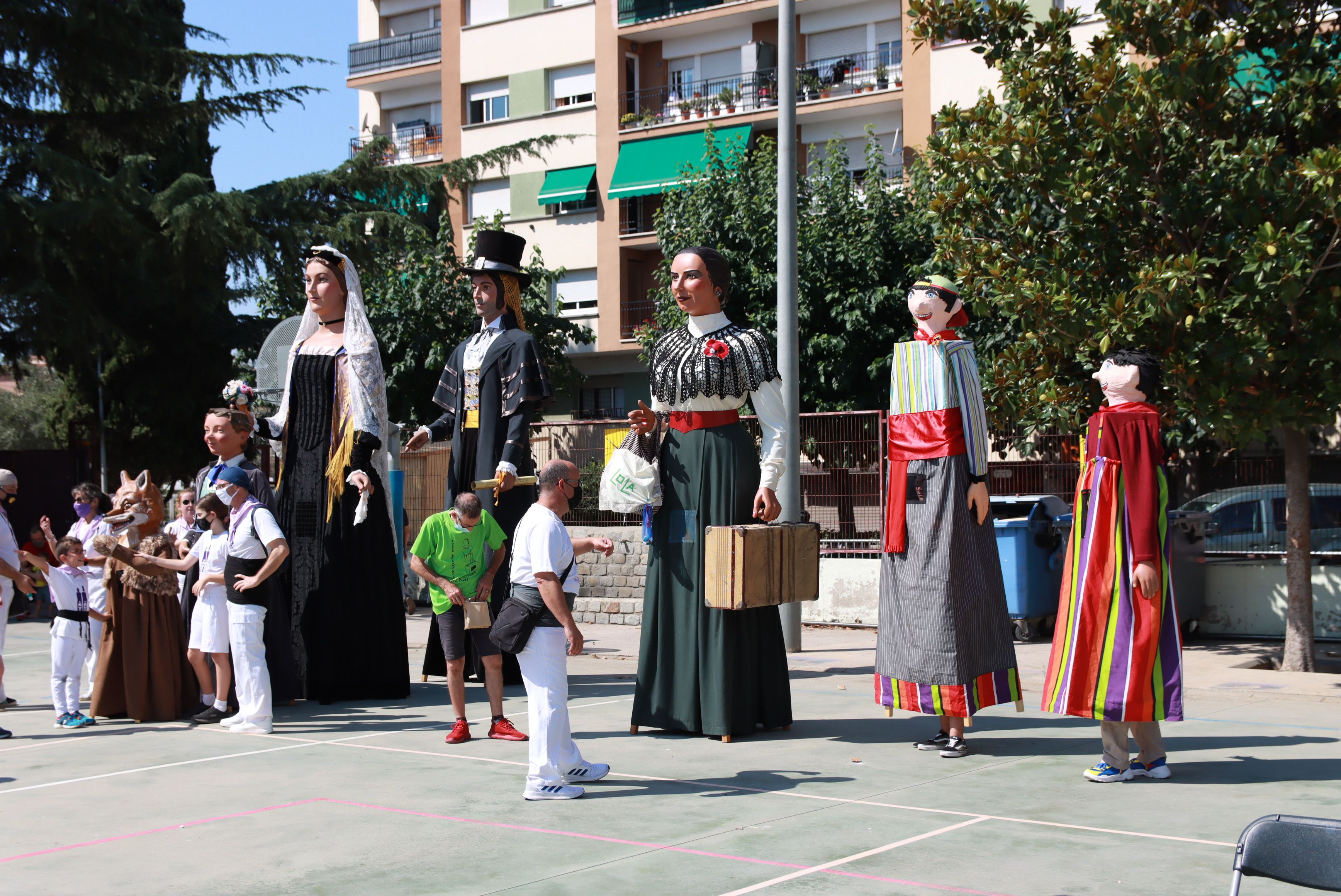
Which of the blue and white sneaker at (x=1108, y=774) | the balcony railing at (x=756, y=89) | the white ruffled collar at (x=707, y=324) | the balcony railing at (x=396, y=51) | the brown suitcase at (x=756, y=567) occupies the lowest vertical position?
the blue and white sneaker at (x=1108, y=774)

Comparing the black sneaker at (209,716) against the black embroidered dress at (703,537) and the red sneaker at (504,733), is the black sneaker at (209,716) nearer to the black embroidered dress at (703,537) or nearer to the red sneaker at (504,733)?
the red sneaker at (504,733)

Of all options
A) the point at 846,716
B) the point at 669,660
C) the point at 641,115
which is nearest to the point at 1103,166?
the point at 846,716

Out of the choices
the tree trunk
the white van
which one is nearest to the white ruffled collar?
the tree trunk

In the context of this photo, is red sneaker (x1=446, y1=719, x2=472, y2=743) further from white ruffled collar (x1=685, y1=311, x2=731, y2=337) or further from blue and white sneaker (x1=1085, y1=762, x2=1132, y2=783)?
blue and white sneaker (x1=1085, y1=762, x2=1132, y2=783)

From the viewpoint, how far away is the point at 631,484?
25.1 feet

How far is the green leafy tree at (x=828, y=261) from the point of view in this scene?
22484mm

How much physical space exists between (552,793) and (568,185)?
3252 cm

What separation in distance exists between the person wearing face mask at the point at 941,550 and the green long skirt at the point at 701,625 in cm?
69

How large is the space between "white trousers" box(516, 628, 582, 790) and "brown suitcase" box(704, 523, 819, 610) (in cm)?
123

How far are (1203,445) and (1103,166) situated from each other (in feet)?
32.9

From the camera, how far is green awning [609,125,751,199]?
35.1 metres

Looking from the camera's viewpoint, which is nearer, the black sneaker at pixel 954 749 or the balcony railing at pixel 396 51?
the black sneaker at pixel 954 749

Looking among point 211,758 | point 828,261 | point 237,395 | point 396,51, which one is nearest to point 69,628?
point 237,395

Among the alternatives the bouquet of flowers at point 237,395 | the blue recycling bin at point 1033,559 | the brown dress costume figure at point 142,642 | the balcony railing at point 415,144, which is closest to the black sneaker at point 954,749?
the brown dress costume figure at point 142,642
